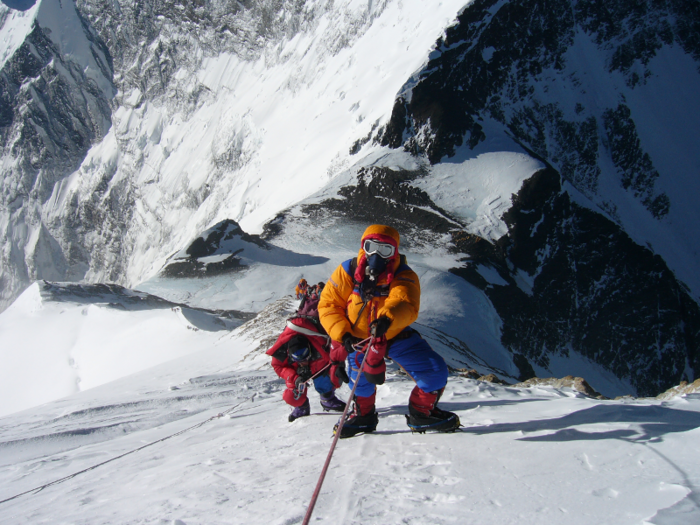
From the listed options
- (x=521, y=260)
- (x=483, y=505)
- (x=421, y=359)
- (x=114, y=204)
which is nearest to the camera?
A: (x=483, y=505)

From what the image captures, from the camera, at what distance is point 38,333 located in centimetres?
1603

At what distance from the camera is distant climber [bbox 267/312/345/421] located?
13.7ft

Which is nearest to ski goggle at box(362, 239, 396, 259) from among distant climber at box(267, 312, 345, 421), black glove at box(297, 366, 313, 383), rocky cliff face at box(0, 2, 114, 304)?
distant climber at box(267, 312, 345, 421)

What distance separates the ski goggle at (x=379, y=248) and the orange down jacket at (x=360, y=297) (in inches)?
1.8

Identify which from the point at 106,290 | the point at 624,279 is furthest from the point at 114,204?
the point at 624,279

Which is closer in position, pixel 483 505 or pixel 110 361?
pixel 483 505

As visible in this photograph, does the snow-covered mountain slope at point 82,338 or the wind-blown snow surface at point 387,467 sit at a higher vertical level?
the wind-blown snow surface at point 387,467

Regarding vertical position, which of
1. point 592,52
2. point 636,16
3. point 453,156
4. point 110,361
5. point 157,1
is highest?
point 157,1

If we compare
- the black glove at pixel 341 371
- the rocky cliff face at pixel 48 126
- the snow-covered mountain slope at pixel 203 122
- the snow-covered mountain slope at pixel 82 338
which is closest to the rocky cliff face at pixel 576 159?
the snow-covered mountain slope at pixel 203 122

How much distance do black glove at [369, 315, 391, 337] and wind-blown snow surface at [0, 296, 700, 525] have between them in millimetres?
801

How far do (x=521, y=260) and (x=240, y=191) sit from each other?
34.8 metres

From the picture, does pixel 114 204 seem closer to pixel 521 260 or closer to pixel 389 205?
pixel 389 205

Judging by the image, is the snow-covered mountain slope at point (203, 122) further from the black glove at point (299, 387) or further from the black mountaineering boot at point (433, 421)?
the black mountaineering boot at point (433, 421)

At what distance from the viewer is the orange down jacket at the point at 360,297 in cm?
316
